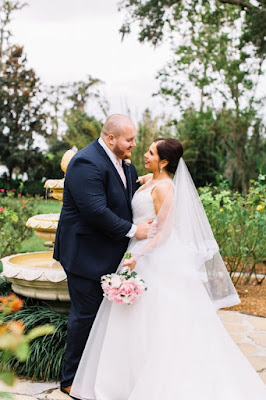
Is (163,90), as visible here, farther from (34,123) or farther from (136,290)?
(136,290)

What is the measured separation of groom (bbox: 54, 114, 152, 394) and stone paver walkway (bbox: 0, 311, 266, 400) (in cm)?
15

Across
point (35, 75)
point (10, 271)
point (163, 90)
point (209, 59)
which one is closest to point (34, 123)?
point (35, 75)

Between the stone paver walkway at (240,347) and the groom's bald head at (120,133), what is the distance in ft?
5.27

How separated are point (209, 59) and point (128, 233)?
13.7 meters

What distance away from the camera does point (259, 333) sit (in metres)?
4.75

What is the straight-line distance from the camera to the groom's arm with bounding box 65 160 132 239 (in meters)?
3.17

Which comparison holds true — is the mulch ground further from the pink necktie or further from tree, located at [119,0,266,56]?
tree, located at [119,0,266,56]

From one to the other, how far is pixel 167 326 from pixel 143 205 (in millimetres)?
799

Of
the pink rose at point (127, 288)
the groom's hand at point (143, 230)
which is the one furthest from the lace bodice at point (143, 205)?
the pink rose at point (127, 288)

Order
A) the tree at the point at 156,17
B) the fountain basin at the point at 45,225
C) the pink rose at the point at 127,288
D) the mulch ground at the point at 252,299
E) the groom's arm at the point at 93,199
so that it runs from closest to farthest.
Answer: the pink rose at the point at 127,288
the groom's arm at the point at 93,199
the fountain basin at the point at 45,225
the mulch ground at the point at 252,299
the tree at the point at 156,17

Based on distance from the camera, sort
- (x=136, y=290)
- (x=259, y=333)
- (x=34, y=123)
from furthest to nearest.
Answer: (x=34, y=123) < (x=259, y=333) < (x=136, y=290)

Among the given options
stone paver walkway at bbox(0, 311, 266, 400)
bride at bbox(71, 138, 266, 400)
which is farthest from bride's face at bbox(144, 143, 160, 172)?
stone paver walkway at bbox(0, 311, 266, 400)

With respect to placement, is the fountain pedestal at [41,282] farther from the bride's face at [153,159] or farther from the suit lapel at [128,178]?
the bride's face at [153,159]

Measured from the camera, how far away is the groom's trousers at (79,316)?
11.1ft
